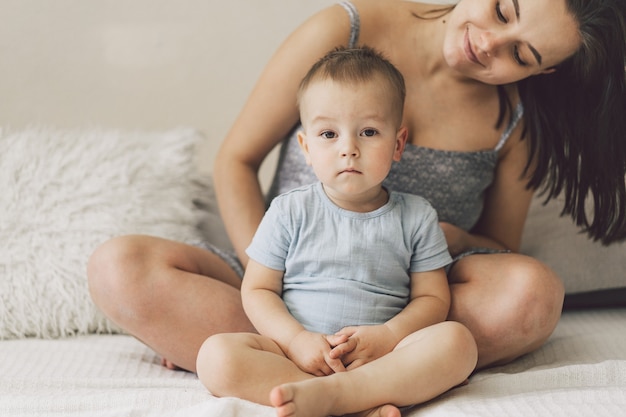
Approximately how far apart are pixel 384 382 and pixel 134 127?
1278 millimetres

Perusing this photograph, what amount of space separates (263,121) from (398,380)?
25.1 inches

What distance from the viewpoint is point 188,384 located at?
4.00 feet

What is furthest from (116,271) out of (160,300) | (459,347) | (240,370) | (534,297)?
(534,297)

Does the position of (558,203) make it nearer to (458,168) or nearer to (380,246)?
(458,168)

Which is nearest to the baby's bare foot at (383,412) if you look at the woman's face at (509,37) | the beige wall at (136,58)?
the woman's face at (509,37)

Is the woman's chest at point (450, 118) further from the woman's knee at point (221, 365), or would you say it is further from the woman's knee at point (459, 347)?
the woman's knee at point (221, 365)

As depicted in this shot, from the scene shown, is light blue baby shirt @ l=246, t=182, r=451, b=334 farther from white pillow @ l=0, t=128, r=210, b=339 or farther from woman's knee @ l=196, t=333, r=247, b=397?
white pillow @ l=0, t=128, r=210, b=339

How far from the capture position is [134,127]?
2.09m

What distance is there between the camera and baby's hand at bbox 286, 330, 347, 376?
1090mm

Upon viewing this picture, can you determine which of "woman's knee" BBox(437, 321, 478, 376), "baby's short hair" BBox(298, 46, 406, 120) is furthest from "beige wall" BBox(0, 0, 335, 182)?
"woman's knee" BBox(437, 321, 478, 376)

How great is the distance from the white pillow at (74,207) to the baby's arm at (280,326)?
0.43 meters

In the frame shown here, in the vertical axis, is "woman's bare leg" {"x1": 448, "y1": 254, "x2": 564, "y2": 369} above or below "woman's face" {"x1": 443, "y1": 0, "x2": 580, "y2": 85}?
below

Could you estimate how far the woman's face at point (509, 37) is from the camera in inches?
51.6

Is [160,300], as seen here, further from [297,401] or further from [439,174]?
[439,174]
